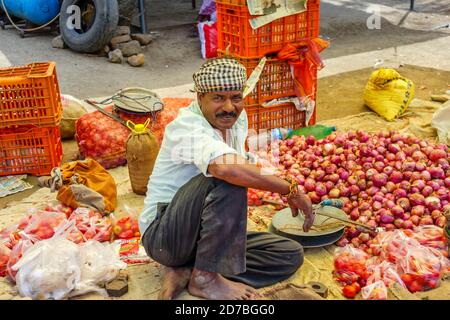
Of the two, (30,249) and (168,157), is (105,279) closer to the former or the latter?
(30,249)

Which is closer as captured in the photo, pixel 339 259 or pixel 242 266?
pixel 242 266

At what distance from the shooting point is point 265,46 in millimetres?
4820

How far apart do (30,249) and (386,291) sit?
6.39 ft

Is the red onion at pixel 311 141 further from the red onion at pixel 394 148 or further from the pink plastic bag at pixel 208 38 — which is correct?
the pink plastic bag at pixel 208 38

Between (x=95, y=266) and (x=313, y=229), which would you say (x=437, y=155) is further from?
(x=95, y=266)

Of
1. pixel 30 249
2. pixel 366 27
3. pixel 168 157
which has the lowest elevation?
pixel 366 27

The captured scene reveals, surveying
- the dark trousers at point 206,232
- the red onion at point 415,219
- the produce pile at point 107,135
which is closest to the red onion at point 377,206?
the red onion at point 415,219

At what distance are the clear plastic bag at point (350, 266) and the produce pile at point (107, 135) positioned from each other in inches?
89.9

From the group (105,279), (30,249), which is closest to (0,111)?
(30,249)

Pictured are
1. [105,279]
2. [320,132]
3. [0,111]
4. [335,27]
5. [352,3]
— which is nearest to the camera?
[105,279]

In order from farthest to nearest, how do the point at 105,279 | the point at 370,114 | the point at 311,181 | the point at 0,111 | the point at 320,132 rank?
1. the point at 370,114
2. the point at 320,132
3. the point at 0,111
4. the point at 311,181
5. the point at 105,279

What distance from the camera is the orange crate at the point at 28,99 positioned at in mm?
4438

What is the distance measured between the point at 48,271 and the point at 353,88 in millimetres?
5029
